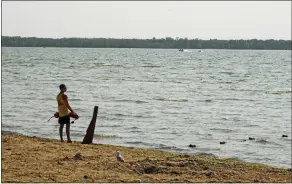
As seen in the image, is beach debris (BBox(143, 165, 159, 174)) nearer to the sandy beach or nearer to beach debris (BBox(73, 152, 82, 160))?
the sandy beach

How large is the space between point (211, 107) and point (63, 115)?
15.7 m

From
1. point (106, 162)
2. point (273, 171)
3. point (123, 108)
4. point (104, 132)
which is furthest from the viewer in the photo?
point (123, 108)

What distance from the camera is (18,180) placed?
8797mm

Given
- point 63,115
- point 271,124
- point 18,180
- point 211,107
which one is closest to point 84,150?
point 63,115

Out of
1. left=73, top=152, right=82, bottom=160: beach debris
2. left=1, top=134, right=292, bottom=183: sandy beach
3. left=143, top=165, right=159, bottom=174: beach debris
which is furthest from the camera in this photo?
left=73, top=152, right=82, bottom=160: beach debris

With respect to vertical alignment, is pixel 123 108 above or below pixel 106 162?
below

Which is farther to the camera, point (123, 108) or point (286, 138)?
point (123, 108)

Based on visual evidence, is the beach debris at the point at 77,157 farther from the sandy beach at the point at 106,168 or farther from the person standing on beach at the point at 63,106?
the person standing on beach at the point at 63,106

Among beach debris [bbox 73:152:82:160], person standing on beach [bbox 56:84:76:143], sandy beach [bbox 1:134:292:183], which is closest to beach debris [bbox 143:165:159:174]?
sandy beach [bbox 1:134:292:183]

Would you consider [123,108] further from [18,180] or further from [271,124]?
[18,180]

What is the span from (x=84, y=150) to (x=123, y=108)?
45.7 ft

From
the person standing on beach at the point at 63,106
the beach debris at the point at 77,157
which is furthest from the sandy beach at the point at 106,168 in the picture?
the person standing on beach at the point at 63,106

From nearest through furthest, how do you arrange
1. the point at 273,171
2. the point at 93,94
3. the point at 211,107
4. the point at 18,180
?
the point at 18,180
the point at 273,171
the point at 211,107
the point at 93,94

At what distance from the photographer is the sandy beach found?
30.4 ft
